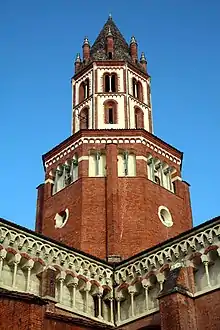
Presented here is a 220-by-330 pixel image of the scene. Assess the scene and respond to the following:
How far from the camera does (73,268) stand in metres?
21.9

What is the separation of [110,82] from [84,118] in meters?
2.81

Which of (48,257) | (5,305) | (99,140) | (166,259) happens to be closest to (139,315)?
(166,259)

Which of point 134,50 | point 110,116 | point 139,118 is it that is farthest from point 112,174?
point 134,50

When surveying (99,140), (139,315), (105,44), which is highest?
(105,44)

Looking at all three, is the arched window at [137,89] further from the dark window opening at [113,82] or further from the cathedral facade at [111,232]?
the dark window opening at [113,82]

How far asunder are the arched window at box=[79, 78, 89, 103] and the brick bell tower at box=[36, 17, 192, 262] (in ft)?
0.06

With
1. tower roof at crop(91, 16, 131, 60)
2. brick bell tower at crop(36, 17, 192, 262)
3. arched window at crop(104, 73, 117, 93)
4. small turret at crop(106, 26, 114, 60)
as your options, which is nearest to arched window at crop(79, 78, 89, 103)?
brick bell tower at crop(36, 17, 192, 262)

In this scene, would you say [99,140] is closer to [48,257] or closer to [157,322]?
[48,257]

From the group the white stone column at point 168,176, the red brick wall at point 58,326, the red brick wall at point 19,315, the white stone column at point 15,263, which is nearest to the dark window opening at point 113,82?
the white stone column at point 168,176

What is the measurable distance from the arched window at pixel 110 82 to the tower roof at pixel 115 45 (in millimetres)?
1599

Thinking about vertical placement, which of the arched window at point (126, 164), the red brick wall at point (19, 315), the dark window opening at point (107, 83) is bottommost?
the red brick wall at point (19, 315)

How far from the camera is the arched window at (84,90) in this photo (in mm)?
33884

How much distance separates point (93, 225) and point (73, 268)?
499 cm

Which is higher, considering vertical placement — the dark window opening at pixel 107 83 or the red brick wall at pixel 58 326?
the dark window opening at pixel 107 83
